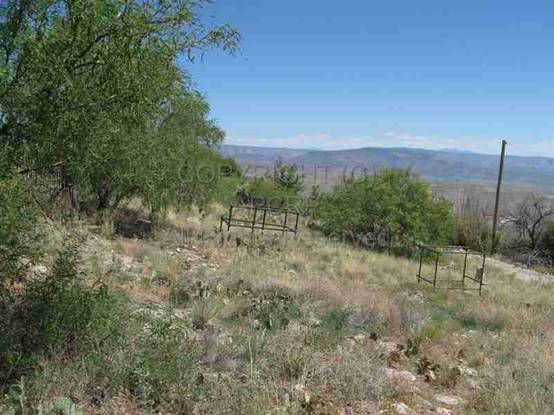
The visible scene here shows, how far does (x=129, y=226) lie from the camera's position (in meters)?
15.9

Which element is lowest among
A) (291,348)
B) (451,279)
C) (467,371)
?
(451,279)

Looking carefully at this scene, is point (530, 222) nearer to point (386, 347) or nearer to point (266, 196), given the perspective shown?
point (266, 196)

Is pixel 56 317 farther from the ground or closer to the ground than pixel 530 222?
closer to the ground

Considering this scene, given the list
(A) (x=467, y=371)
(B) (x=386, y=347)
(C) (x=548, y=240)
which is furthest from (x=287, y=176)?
(A) (x=467, y=371)

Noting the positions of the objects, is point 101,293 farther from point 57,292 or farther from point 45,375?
point 45,375

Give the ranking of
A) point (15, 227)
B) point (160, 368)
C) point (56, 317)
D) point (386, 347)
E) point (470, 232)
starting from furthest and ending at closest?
point (470, 232) → point (386, 347) → point (56, 317) → point (160, 368) → point (15, 227)

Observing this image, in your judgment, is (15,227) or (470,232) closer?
(15,227)

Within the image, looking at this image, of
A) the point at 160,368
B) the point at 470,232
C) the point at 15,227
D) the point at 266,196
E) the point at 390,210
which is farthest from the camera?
the point at 266,196

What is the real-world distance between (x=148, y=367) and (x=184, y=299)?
3.98m

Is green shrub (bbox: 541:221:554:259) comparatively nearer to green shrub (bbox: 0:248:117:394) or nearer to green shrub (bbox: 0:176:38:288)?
green shrub (bbox: 0:248:117:394)

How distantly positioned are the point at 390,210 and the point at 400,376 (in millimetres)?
15062

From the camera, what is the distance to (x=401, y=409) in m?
5.05

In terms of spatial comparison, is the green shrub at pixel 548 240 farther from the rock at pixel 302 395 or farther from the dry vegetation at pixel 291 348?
the rock at pixel 302 395

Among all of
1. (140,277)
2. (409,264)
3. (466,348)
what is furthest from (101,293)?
(409,264)
